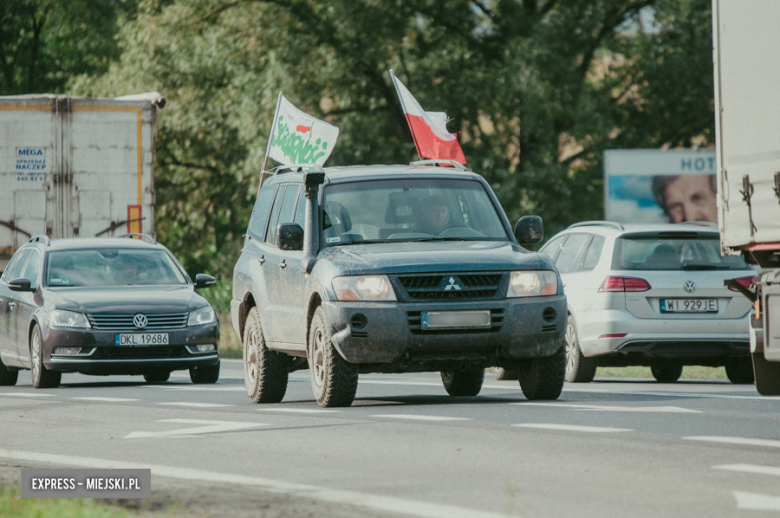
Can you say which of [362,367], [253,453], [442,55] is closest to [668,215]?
[442,55]

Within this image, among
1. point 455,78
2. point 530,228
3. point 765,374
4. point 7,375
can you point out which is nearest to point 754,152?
point 765,374

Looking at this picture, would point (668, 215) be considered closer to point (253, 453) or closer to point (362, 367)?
point (362, 367)

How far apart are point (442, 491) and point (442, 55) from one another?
2597cm

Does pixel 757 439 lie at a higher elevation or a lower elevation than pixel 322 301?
lower

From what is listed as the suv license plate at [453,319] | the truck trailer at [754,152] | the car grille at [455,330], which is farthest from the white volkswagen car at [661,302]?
the suv license plate at [453,319]

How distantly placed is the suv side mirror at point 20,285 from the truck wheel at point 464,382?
5506 mm

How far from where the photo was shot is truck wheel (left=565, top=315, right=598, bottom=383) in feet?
48.6

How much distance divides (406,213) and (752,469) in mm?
4889

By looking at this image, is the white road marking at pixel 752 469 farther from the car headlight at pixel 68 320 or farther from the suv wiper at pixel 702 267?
the car headlight at pixel 68 320

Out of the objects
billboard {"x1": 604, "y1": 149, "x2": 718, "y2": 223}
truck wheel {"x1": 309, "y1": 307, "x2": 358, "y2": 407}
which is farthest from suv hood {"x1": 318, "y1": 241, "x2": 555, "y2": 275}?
billboard {"x1": 604, "y1": 149, "x2": 718, "y2": 223}

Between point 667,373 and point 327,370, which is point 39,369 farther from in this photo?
point 667,373

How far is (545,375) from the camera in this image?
11.4m

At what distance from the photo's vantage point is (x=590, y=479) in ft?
23.0

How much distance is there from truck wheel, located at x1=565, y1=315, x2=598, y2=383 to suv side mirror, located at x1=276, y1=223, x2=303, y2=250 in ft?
14.1
